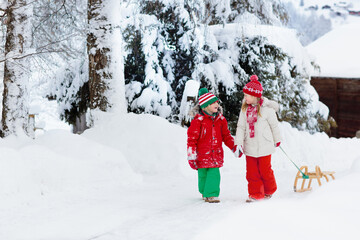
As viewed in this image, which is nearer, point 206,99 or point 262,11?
point 206,99

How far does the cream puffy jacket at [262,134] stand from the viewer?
5223mm

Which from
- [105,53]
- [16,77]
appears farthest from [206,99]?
[16,77]

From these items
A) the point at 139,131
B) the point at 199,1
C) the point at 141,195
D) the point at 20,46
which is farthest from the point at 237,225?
the point at 199,1

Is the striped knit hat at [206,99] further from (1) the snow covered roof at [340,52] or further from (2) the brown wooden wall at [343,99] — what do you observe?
(2) the brown wooden wall at [343,99]

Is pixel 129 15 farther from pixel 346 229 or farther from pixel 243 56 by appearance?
pixel 346 229

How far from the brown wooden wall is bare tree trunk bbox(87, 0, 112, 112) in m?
13.0

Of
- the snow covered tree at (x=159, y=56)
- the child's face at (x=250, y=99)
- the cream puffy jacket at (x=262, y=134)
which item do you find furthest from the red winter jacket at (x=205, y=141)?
the snow covered tree at (x=159, y=56)

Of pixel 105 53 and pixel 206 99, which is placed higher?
pixel 105 53

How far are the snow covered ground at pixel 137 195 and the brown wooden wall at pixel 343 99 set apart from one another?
10.2m

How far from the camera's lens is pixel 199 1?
365 inches

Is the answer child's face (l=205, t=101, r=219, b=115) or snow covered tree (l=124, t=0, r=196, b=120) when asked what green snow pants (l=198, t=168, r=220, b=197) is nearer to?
child's face (l=205, t=101, r=219, b=115)

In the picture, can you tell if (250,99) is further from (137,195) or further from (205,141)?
(137,195)

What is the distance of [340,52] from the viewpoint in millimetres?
19391

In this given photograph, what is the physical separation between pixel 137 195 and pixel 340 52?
53.8ft
